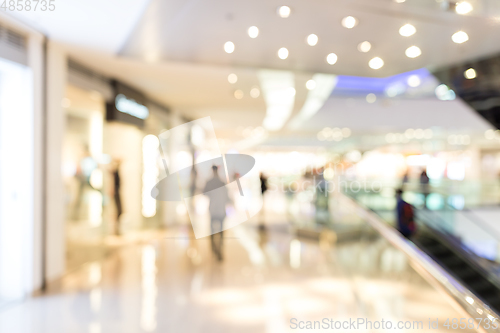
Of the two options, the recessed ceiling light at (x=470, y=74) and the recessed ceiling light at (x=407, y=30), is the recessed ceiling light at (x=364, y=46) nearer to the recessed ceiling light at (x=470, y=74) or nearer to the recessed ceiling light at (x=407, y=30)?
the recessed ceiling light at (x=407, y=30)

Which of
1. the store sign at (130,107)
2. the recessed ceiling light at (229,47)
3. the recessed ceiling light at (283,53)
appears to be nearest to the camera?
the recessed ceiling light at (229,47)

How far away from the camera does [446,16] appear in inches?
144

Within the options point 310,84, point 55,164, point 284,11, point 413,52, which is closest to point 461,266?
point 310,84

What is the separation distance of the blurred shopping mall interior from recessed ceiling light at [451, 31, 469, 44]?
46 millimetres

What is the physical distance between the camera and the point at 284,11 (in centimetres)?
397

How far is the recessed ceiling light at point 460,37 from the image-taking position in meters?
3.92

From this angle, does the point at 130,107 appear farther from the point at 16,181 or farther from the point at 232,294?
the point at 232,294

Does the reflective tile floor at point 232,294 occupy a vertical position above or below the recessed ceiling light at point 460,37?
below

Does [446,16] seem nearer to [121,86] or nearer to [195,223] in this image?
[121,86]

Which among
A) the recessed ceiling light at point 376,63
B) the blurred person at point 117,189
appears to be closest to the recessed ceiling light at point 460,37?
the recessed ceiling light at point 376,63

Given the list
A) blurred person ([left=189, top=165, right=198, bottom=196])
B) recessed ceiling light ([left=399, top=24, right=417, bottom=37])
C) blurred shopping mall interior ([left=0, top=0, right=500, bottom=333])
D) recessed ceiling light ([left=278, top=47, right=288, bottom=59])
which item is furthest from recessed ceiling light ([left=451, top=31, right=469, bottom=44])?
blurred person ([left=189, top=165, right=198, bottom=196])

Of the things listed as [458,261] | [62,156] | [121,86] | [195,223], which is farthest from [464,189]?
[62,156]

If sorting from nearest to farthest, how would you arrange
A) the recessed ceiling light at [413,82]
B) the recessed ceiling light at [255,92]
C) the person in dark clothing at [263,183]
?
the recessed ceiling light at [255,92] → the recessed ceiling light at [413,82] → the person in dark clothing at [263,183]

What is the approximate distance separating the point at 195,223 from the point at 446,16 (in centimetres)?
924
